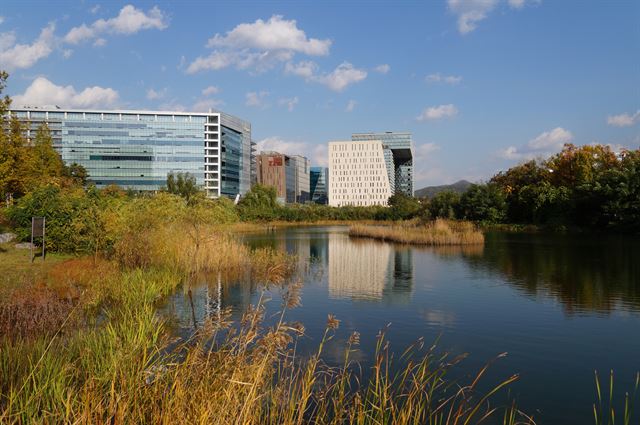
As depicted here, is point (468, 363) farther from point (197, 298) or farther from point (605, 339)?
point (197, 298)

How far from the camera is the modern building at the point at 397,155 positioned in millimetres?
172625

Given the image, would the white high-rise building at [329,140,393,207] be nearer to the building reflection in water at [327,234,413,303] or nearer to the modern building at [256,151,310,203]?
the modern building at [256,151,310,203]

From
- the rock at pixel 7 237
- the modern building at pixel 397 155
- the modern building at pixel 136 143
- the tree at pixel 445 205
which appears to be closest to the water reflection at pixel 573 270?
the rock at pixel 7 237

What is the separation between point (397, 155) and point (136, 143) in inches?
4203

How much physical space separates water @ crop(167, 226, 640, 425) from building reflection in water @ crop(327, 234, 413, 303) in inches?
2.2

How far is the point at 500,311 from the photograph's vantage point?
1237 centimetres

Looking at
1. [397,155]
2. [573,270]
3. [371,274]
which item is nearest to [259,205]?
[371,274]

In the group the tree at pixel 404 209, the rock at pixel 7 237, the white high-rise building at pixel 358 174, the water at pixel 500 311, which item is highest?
the white high-rise building at pixel 358 174

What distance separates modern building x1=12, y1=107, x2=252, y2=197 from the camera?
9712cm

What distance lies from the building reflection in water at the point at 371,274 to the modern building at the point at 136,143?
73745mm

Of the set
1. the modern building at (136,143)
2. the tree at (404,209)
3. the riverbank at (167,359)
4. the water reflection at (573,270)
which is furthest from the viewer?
the modern building at (136,143)

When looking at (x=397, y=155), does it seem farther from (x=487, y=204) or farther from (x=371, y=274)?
(x=371, y=274)

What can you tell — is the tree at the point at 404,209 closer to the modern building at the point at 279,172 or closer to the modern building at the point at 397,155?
the modern building at the point at 279,172

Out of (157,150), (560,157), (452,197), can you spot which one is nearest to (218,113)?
(157,150)
